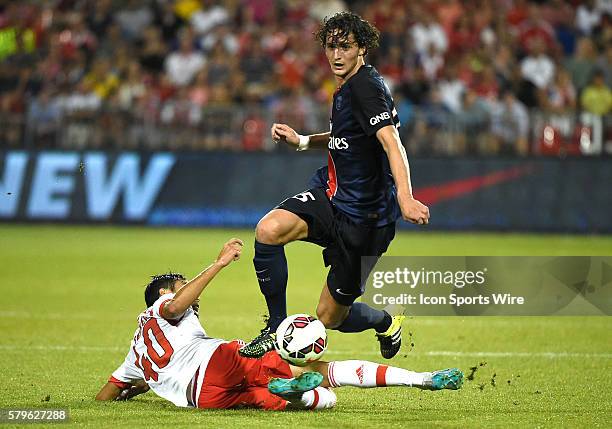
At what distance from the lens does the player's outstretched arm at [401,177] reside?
620 centimetres

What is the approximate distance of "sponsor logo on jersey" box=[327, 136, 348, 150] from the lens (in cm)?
718

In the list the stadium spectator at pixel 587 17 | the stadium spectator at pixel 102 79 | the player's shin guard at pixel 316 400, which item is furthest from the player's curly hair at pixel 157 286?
the stadium spectator at pixel 587 17

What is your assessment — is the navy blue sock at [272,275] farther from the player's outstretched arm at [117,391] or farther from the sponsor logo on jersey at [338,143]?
the player's outstretched arm at [117,391]

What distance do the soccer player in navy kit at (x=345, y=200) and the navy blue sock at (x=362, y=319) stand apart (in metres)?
0.30

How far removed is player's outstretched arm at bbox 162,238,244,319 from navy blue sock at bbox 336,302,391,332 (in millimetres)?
1490

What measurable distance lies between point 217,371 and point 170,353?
0.30m

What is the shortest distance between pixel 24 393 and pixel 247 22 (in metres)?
16.0

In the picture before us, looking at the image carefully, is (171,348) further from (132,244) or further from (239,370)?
(132,244)

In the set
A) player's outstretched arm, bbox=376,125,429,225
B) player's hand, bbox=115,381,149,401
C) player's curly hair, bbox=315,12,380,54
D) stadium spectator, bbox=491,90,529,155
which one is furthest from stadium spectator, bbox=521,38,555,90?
player's hand, bbox=115,381,149,401

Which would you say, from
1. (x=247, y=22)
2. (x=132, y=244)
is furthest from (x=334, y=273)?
(x=247, y=22)

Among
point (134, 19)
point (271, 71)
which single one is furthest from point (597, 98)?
point (134, 19)

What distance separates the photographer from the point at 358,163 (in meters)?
7.21

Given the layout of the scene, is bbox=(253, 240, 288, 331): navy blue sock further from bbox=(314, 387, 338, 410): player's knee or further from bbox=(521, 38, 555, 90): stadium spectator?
bbox=(521, 38, 555, 90): stadium spectator

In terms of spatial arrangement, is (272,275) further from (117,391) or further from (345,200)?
(117,391)
